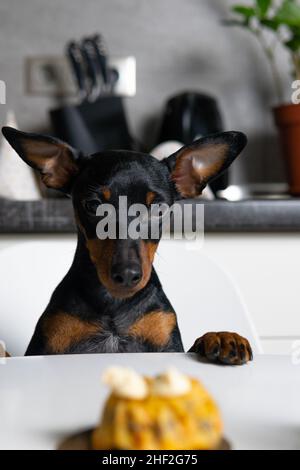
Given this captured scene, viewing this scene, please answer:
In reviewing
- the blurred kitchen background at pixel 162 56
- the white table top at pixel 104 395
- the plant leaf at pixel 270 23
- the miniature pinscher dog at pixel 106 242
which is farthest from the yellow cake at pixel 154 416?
the blurred kitchen background at pixel 162 56

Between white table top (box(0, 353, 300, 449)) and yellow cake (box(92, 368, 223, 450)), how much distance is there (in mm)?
44

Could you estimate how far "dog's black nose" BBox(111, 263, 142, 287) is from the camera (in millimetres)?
729

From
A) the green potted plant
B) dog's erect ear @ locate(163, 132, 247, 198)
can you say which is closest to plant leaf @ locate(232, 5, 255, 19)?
the green potted plant

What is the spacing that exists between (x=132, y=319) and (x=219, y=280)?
36 centimetres

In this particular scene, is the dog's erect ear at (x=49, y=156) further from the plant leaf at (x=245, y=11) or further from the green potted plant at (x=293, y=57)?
the plant leaf at (x=245, y=11)

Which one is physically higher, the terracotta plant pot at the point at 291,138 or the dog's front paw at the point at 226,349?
the terracotta plant pot at the point at 291,138

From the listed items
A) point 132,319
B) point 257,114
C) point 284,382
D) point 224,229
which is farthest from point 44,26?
point 284,382

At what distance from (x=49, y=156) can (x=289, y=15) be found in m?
1.08

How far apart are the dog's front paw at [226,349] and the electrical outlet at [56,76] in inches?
55.3

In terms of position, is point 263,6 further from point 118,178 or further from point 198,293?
point 118,178

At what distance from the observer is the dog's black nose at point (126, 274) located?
729 millimetres
